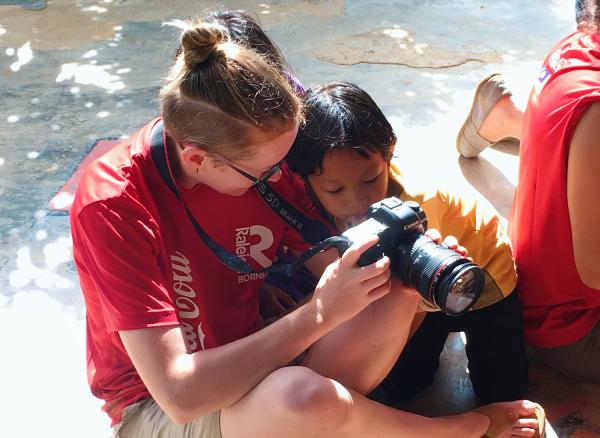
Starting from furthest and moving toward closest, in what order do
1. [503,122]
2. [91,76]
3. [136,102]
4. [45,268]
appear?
[91,76] → [136,102] → [503,122] → [45,268]

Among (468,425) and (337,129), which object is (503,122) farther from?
(468,425)

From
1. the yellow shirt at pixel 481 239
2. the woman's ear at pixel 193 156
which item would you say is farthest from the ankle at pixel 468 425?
the woman's ear at pixel 193 156

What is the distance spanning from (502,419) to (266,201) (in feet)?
2.88

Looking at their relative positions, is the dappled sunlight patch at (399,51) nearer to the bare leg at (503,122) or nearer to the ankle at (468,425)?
the bare leg at (503,122)

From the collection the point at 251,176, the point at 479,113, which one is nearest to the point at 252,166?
the point at 251,176

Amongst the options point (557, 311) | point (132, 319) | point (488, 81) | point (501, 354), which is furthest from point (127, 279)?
point (488, 81)

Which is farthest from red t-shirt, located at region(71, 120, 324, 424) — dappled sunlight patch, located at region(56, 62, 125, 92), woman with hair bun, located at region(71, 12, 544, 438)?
dappled sunlight patch, located at region(56, 62, 125, 92)

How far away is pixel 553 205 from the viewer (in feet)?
5.94

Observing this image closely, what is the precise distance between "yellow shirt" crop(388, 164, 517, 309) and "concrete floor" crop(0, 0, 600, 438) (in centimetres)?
9

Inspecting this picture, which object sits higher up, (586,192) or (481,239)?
(586,192)

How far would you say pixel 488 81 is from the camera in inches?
122

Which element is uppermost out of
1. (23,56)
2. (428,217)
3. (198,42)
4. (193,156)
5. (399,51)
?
(198,42)

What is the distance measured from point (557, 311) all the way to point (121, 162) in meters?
1.29

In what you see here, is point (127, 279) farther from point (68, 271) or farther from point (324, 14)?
point (324, 14)
